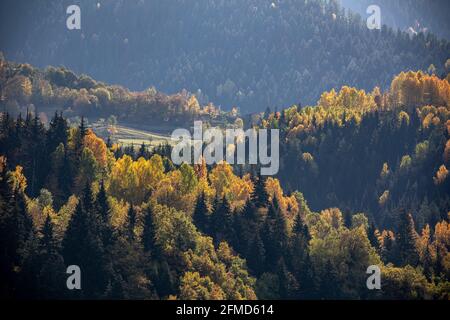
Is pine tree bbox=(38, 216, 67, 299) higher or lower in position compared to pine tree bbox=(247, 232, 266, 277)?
lower

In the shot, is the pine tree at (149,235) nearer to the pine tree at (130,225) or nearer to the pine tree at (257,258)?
the pine tree at (130,225)

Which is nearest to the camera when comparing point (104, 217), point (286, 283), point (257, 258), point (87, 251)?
point (87, 251)

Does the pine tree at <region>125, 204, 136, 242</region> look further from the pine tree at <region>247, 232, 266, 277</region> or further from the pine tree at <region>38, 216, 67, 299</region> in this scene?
the pine tree at <region>247, 232, 266, 277</region>

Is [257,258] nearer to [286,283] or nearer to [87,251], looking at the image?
[286,283]

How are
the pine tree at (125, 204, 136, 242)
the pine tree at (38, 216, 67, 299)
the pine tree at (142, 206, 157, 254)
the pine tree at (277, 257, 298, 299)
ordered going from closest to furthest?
the pine tree at (38, 216, 67, 299)
the pine tree at (142, 206, 157, 254)
the pine tree at (125, 204, 136, 242)
the pine tree at (277, 257, 298, 299)

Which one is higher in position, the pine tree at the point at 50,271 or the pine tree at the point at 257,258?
the pine tree at the point at 257,258

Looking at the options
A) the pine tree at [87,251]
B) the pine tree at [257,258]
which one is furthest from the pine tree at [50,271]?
the pine tree at [257,258]

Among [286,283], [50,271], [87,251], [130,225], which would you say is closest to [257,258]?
[286,283]

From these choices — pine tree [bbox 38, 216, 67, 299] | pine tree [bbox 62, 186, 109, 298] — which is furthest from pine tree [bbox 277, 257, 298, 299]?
pine tree [bbox 38, 216, 67, 299]

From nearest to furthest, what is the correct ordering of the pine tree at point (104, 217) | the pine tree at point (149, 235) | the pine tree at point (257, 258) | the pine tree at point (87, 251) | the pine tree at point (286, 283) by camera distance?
the pine tree at point (87, 251) < the pine tree at point (104, 217) < the pine tree at point (149, 235) < the pine tree at point (286, 283) < the pine tree at point (257, 258)
